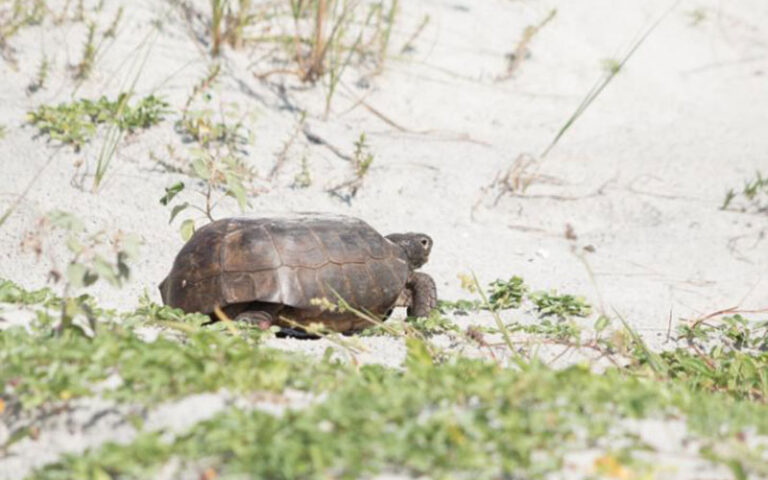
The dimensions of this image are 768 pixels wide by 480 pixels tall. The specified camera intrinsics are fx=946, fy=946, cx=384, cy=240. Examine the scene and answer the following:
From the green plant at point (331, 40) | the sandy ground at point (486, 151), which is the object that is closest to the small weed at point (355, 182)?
the sandy ground at point (486, 151)

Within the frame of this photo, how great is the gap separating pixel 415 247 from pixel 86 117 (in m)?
2.39

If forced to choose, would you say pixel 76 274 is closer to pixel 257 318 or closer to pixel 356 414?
pixel 356 414

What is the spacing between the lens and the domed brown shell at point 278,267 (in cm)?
418

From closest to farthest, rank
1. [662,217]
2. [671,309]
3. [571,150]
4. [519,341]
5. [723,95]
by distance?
[519,341] < [671,309] < [662,217] < [571,150] < [723,95]

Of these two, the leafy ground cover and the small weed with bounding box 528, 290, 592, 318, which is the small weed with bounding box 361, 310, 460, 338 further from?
the leafy ground cover

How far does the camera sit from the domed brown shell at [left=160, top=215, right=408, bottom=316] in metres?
4.18

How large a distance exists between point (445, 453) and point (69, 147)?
442 centimetres

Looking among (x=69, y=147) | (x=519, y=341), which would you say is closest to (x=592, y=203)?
(x=519, y=341)

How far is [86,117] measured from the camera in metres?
6.05

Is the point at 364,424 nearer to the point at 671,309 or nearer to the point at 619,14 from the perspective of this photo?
the point at 671,309

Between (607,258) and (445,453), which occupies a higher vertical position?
(607,258)

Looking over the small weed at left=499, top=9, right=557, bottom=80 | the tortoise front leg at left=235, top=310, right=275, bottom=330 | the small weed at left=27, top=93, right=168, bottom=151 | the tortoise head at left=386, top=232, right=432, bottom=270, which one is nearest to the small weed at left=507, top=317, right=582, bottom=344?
the tortoise head at left=386, top=232, right=432, bottom=270

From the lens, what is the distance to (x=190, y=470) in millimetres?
2166

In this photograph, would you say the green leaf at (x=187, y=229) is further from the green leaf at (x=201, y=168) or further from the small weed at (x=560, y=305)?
the small weed at (x=560, y=305)
